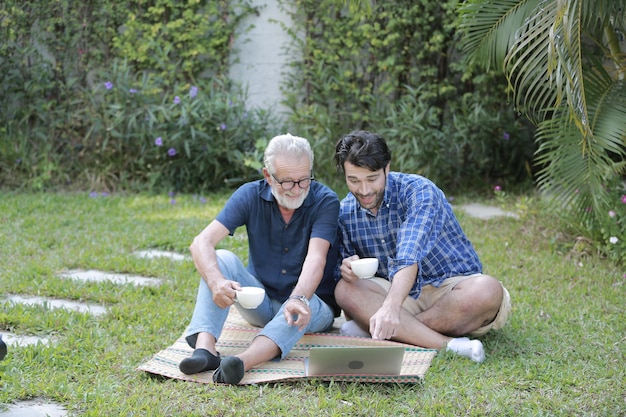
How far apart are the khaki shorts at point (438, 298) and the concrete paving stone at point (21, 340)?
156 centimetres

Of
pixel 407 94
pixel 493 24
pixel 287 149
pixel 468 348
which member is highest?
pixel 493 24

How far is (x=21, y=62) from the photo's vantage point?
7.81 metres

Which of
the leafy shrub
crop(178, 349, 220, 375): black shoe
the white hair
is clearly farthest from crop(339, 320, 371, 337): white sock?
the leafy shrub

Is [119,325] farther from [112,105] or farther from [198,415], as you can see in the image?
[112,105]

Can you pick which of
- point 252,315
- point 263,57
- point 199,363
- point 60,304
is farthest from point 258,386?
point 263,57

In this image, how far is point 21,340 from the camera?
3662mm

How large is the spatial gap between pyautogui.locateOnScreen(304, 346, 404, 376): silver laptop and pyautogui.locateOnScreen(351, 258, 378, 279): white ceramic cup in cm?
47

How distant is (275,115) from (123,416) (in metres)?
5.34

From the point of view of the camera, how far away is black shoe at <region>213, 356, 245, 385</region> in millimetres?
3100

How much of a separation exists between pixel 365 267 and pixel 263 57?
481 centimetres

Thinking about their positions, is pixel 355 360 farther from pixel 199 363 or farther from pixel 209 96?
pixel 209 96

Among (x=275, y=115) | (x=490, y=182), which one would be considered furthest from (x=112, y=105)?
(x=490, y=182)

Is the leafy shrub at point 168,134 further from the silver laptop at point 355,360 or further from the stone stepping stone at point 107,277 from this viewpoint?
the silver laptop at point 355,360

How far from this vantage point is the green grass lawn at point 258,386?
299cm
